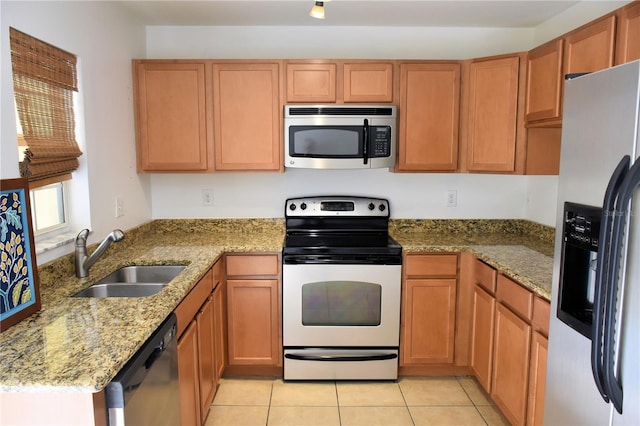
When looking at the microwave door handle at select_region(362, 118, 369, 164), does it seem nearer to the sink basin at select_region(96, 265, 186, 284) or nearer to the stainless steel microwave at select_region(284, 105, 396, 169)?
the stainless steel microwave at select_region(284, 105, 396, 169)

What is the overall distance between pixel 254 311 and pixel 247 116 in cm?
130

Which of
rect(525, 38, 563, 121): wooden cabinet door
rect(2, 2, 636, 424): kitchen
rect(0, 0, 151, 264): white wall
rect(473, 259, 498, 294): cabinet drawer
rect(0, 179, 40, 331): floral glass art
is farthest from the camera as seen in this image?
rect(2, 2, 636, 424): kitchen

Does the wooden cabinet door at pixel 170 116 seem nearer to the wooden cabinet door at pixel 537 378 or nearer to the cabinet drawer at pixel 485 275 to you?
the cabinet drawer at pixel 485 275

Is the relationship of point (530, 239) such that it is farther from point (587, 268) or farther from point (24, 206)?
point (24, 206)

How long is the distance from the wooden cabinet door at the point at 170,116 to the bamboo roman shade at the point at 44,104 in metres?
→ 0.72

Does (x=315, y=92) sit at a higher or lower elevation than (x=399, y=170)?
higher

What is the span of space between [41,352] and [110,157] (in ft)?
4.94

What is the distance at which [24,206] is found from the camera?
152cm

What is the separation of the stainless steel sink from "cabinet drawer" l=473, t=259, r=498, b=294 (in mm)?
1736

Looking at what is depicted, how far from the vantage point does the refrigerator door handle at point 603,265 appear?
1180mm

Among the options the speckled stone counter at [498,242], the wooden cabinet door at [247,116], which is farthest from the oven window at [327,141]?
the speckled stone counter at [498,242]

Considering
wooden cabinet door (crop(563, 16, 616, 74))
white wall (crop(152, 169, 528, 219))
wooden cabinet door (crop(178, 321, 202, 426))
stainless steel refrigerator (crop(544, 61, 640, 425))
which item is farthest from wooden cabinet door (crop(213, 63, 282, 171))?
stainless steel refrigerator (crop(544, 61, 640, 425))

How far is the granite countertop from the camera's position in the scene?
115cm

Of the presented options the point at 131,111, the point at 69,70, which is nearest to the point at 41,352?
the point at 69,70
